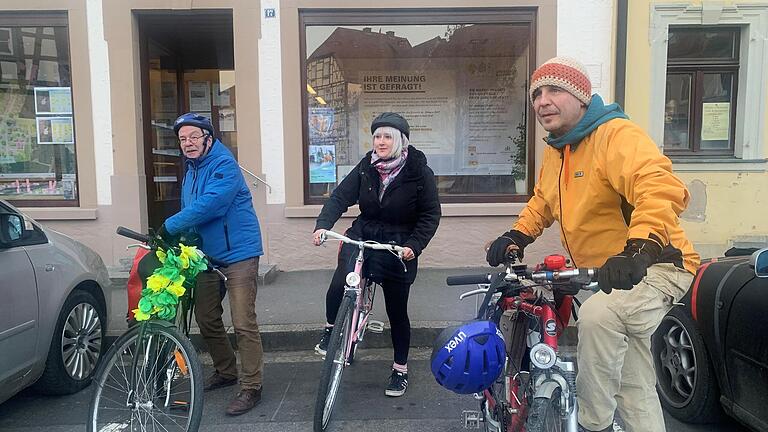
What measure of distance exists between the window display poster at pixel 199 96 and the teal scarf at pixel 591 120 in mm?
7019

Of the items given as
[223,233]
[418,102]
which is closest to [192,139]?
[223,233]

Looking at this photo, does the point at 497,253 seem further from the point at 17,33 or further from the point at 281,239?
the point at 17,33

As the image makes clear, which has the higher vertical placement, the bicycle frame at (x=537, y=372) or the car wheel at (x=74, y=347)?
the bicycle frame at (x=537, y=372)

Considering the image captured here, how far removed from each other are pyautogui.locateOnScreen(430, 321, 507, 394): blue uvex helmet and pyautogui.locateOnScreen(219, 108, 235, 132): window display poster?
21.9ft

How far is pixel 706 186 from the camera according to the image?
23.3 ft

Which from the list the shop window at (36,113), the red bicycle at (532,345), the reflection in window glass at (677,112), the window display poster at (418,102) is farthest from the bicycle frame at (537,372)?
the shop window at (36,113)

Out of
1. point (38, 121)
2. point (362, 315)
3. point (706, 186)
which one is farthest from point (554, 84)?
point (38, 121)

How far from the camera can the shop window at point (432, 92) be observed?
7281 millimetres

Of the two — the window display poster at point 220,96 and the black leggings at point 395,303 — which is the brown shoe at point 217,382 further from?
the window display poster at point 220,96

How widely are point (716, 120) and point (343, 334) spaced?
6220 millimetres

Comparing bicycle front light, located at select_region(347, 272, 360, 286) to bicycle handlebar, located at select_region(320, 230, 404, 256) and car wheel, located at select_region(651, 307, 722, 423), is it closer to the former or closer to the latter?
bicycle handlebar, located at select_region(320, 230, 404, 256)

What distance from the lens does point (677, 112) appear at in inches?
290

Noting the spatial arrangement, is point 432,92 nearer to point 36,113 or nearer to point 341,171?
point 341,171

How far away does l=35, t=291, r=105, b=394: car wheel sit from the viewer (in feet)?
12.8
